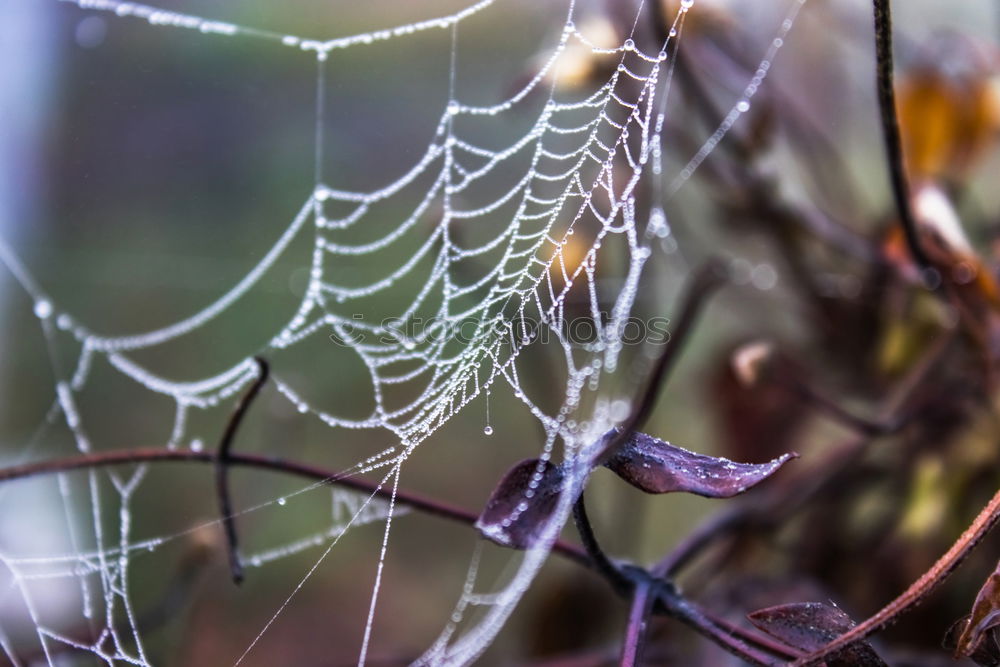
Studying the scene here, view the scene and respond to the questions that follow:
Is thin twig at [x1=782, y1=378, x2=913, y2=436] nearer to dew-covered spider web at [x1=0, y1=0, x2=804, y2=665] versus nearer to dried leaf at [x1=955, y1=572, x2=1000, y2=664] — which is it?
dew-covered spider web at [x1=0, y1=0, x2=804, y2=665]

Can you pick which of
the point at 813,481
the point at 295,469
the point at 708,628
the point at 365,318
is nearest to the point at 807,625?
the point at 708,628

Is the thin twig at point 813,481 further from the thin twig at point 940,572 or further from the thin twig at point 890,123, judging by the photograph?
the thin twig at point 940,572

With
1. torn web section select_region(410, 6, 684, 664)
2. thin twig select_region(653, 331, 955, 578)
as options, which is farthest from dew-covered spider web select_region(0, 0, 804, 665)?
thin twig select_region(653, 331, 955, 578)

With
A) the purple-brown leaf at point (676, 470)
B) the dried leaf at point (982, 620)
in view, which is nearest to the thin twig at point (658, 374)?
the purple-brown leaf at point (676, 470)

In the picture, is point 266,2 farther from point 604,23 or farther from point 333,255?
point 604,23

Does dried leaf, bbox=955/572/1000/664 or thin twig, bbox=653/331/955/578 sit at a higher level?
dried leaf, bbox=955/572/1000/664
